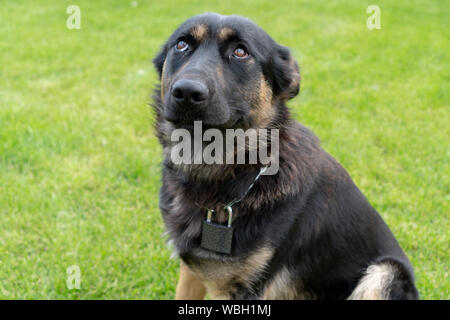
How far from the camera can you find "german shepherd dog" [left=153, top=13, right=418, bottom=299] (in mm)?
2641

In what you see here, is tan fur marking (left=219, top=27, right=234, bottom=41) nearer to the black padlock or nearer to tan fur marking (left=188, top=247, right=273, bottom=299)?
the black padlock

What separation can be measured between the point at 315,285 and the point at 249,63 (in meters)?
1.56

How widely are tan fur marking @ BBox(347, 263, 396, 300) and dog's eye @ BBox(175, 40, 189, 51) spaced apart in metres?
1.93

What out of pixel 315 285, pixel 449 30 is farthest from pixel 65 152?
pixel 449 30

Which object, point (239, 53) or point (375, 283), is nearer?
point (239, 53)

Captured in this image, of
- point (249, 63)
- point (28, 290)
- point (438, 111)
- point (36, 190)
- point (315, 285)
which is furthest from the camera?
point (438, 111)

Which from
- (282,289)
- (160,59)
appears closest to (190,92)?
(160,59)

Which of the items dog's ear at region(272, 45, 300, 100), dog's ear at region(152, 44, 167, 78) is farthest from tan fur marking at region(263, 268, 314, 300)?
dog's ear at region(152, 44, 167, 78)

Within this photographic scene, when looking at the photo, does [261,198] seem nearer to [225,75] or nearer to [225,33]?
[225,75]

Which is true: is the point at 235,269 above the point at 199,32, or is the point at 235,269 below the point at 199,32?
below

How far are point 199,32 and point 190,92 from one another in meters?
0.58

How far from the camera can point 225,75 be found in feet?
8.66

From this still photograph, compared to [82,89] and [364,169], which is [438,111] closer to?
[364,169]

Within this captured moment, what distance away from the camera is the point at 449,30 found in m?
8.83
